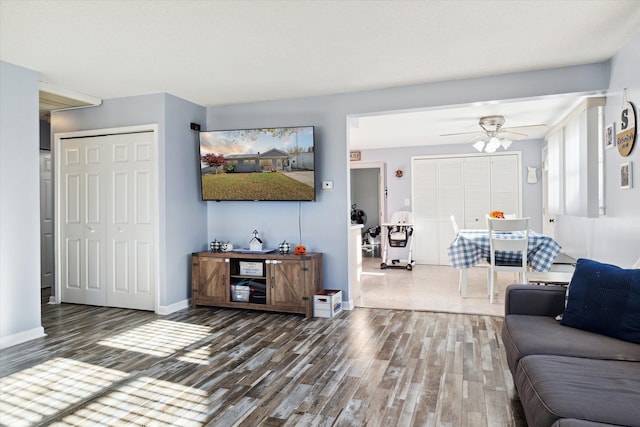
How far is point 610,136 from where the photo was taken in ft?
11.9

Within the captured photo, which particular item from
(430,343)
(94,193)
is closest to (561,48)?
(430,343)

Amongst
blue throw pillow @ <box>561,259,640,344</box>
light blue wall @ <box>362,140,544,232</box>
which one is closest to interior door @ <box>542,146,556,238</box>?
light blue wall @ <box>362,140,544,232</box>

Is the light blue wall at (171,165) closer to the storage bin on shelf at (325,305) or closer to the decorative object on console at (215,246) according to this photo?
the decorative object on console at (215,246)

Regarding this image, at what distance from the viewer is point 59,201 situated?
5164 millimetres

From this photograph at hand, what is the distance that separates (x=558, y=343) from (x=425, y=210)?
6115mm

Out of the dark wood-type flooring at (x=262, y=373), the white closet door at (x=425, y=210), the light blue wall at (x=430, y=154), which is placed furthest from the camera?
the white closet door at (x=425, y=210)

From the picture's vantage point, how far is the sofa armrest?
8.63ft

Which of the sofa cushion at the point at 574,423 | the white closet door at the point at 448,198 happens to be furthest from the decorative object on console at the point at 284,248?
the white closet door at the point at 448,198

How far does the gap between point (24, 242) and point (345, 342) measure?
3032 millimetres

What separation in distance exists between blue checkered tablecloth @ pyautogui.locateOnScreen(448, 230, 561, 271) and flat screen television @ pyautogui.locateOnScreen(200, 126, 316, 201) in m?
2.05

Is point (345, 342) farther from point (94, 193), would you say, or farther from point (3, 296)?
point (94, 193)

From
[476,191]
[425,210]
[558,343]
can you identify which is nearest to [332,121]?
[558,343]

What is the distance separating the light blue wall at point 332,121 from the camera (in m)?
4.01

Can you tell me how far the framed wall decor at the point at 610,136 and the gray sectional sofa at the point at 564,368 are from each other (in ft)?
5.70
